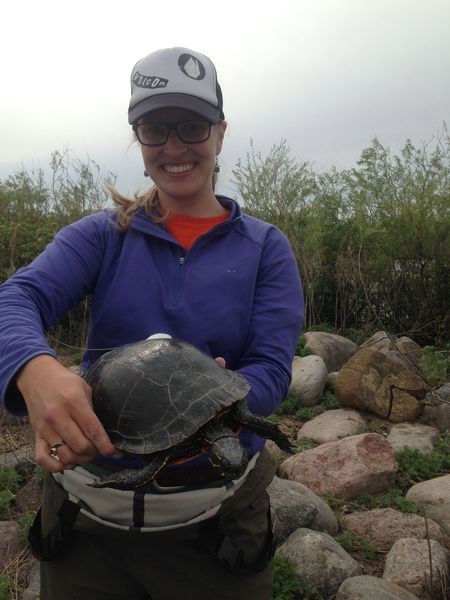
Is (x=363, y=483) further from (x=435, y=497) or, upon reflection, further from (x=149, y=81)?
(x=149, y=81)

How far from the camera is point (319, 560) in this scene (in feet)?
11.4

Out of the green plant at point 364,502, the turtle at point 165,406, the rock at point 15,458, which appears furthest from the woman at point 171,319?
the rock at point 15,458

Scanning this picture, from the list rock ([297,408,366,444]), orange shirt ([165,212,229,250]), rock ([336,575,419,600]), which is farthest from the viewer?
rock ([297,408,366,444])

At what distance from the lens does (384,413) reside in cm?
610

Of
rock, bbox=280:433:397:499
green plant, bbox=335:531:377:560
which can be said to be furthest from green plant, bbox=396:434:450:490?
green plant, bbox=335:531:377:560

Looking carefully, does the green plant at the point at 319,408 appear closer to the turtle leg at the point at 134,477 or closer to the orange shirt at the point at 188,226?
the orange shirt at the point at 188,226

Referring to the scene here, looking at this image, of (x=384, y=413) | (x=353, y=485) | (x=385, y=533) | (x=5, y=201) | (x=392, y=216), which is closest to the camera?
(x=385, y=533)

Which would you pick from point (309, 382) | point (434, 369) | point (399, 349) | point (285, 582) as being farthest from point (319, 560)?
point (399, 349)

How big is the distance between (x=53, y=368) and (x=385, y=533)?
3346 mm

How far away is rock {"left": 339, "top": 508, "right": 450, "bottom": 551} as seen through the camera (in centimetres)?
394

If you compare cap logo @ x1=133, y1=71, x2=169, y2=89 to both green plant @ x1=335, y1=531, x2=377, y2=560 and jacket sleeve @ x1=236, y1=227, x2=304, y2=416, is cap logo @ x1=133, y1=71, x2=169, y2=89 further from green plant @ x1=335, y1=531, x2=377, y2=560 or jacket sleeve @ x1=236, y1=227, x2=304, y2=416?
green plant @ x1=335, y1=531, x2=377, y2=560

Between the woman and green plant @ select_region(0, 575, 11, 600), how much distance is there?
1535mm

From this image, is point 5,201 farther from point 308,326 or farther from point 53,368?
point 53,368

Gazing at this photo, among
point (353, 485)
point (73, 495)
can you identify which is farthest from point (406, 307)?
point (73, 495)
